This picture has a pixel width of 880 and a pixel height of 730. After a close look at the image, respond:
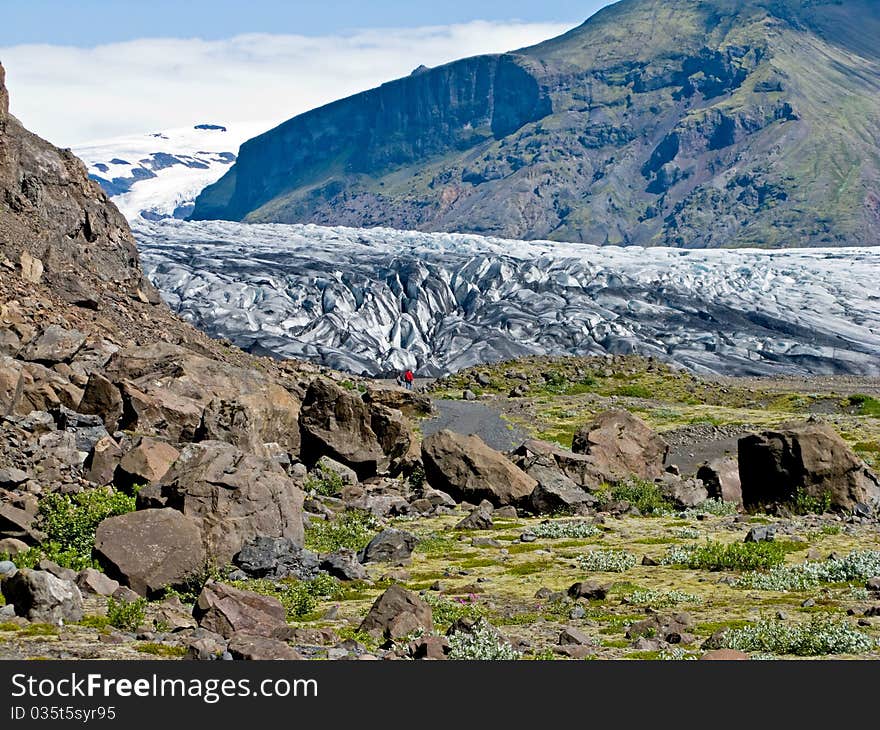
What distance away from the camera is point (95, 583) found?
17469mm

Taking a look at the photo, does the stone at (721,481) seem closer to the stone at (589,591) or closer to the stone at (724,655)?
the stone at (589,591)

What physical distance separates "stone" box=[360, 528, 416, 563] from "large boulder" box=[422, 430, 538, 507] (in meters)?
7.13

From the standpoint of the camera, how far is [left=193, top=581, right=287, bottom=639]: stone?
1567 centimetres

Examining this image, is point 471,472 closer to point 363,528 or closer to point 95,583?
point 363,528

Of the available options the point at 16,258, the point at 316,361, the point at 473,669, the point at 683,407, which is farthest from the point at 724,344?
the point at 473,669

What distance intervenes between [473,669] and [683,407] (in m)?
55.9

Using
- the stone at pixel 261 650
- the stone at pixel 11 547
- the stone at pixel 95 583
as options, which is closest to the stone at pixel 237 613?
the stone at pixel 261 650

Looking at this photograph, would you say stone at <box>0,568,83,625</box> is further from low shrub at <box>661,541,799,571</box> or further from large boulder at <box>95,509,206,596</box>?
low shrub at <box>661,541,799,571</box>

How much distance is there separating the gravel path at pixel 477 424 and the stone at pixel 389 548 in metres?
25.8

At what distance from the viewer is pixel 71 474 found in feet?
80.9

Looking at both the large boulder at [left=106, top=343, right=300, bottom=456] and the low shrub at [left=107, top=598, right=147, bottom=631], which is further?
the large boulder at [left=106, top=343, right=300, bottom=456]

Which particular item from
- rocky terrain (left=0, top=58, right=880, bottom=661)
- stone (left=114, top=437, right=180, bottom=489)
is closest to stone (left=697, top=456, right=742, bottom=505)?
rocky terrain (left=0, top=58, right=880, bottom=661)

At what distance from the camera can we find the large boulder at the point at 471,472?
3033 centimetres

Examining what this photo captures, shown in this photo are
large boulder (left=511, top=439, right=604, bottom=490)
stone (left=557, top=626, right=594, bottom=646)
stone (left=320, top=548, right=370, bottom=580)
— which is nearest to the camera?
stone (left=557, top=626, right=594, bottom=646)
